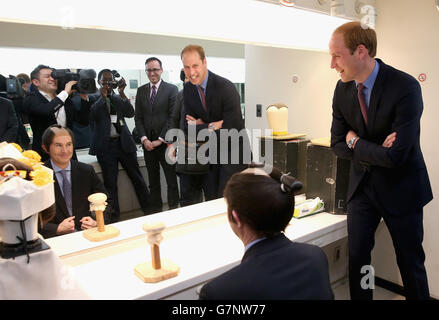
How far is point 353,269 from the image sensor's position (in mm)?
2004

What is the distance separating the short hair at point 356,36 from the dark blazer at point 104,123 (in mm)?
2178

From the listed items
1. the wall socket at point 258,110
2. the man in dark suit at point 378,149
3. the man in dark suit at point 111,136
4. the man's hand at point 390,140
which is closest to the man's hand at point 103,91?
the man in dark suit at point 111,136

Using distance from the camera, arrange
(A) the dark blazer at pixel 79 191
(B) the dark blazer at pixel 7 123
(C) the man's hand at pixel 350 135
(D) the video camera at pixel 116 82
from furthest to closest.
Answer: (D) the video camera at pixel 116 82, (B) the dark blazer at pixel 7 123, (A) the dark blazer at pixel 79 191, (C) the man's hand at pixel 350 135

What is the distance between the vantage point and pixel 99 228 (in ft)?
5.72

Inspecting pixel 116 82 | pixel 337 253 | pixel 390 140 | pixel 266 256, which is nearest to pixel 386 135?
pixel 390 140

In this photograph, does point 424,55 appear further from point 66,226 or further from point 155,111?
point 66,226

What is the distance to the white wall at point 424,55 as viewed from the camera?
7.43 ft

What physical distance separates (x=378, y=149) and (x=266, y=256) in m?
1.01

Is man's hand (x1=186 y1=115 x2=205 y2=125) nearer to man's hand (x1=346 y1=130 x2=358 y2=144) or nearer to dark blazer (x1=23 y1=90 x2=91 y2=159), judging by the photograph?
man's hand (x1=346 y1=130 x2=358 y2=144)

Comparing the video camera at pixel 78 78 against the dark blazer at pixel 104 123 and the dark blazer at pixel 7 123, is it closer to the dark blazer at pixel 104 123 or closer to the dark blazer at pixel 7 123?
the dark blazer at pixel 104 123

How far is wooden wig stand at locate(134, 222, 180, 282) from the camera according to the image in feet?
4.42

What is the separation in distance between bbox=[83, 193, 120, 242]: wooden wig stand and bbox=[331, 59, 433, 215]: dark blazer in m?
1.27
